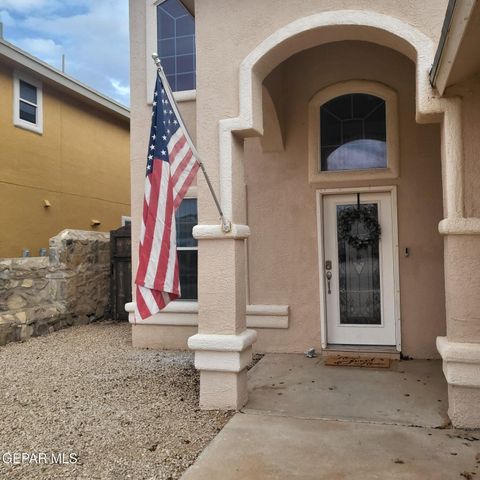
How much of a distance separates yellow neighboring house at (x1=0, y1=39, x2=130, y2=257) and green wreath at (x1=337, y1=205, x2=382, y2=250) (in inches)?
287

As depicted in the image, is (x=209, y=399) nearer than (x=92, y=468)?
No

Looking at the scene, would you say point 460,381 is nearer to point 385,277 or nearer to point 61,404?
point 385,277

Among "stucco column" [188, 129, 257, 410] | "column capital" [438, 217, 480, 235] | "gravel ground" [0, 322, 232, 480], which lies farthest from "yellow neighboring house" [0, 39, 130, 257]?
"column capital" [438, 217, 480, 235]

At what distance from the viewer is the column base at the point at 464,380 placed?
4.10 meters

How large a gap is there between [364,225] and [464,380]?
297 centimetres

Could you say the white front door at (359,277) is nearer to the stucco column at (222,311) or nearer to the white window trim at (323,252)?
the white window trim at (323,252)

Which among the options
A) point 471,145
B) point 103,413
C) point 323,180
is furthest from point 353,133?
point 103,413

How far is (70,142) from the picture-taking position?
41.1 feet

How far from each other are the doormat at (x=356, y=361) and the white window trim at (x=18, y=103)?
8467mm

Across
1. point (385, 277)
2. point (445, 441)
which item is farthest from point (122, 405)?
point (385, 277)

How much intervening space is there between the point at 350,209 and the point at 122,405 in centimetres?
389

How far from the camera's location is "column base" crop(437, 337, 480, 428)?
4.10 m

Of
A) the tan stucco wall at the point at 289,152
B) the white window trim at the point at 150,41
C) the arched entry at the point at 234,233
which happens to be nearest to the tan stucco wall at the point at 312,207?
the tan stucco wall at the point at 289,152

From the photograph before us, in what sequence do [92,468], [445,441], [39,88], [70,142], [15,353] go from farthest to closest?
[70,142] < [39,88] < [15,353] < [445,441] < [92,468]
